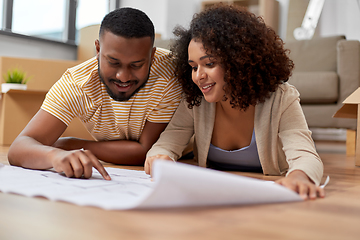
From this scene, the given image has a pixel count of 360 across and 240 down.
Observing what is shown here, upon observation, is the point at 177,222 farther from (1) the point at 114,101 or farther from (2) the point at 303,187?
(1) the point at 114,101

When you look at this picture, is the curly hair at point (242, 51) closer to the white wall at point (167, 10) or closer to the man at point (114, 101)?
the man at point (114, 101)

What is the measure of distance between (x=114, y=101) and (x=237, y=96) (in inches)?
16.7

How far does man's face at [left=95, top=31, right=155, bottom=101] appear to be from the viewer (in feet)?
3.40

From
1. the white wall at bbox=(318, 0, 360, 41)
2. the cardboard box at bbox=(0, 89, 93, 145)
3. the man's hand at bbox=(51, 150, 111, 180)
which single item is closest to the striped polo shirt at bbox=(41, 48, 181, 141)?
the man's hand at bbox=(51, 150, 111, 180)

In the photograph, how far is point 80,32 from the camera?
153 inches

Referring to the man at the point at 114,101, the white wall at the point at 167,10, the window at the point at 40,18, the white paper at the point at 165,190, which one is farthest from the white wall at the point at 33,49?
the white paper at the point at 165,190

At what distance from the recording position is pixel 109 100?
1.23 meters

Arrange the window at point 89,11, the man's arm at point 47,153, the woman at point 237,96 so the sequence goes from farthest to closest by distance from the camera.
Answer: the window at point 89,11 → the woman at point 237,96 → the man's arm at point 47,153

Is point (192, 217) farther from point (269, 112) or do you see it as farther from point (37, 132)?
point (37, 132)

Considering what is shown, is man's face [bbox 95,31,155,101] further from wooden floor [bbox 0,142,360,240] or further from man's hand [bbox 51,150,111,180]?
wooden floor [bbox 0,142,360,240]

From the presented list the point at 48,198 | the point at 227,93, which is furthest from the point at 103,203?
the point at 227,93

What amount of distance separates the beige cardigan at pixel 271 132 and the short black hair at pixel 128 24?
0.28m

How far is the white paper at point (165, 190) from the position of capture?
50 cm

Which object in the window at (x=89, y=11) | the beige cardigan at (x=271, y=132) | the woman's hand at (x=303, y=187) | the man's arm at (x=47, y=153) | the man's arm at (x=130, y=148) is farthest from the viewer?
the window at (x=89, y=11)
